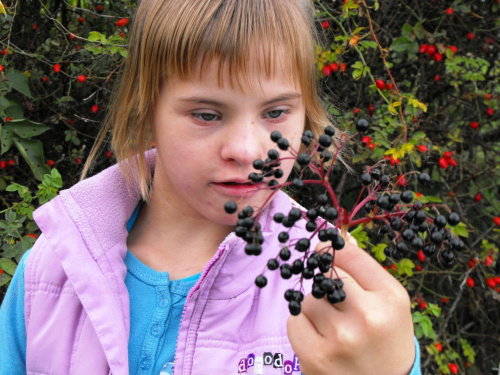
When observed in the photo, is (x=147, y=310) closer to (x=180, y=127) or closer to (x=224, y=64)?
(x=180, y=127)

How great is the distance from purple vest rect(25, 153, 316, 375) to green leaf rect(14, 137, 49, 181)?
2.24 feet

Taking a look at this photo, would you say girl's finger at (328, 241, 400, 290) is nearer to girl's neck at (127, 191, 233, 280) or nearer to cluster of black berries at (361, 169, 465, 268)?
cluster of black berries at (361, 169, 465, 268)

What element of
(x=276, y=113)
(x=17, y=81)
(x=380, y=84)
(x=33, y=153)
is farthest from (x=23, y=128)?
(x=380, y=84)

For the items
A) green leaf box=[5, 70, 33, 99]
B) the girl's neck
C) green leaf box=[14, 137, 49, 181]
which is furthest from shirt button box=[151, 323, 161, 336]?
green leaf box=[5, 70, 33, 99]

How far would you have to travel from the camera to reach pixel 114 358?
1.28 metres

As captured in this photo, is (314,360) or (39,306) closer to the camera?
(314,360)

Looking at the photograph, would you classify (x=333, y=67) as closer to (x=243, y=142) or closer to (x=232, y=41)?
(x=232, y=41)

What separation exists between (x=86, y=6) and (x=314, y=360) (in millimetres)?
2586

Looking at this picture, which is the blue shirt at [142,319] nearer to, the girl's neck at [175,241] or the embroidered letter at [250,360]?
the girl's neck at [175,241]

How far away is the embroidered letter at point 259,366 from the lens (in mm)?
1270

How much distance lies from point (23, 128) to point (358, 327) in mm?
1805

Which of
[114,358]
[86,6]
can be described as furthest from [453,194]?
[86,6]

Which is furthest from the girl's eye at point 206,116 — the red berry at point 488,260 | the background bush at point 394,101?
the red berry at point 488,260

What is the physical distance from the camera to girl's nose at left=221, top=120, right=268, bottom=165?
1.14m
